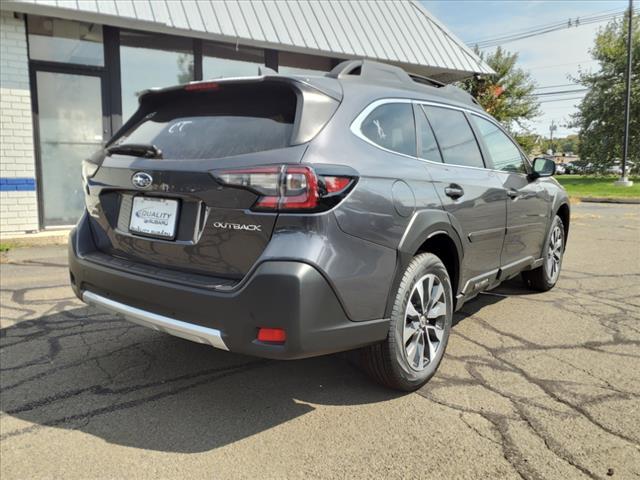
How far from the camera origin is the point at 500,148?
4.45 metres

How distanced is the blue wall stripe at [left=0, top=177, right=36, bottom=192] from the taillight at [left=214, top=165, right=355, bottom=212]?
294 inches

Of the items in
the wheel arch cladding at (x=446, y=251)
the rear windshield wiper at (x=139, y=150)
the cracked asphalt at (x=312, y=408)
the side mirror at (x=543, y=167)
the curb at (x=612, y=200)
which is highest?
the rear windshield wiper at (x=139, y=150)

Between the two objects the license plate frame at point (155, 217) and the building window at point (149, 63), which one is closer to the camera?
the license plate frame at point (155, 217)

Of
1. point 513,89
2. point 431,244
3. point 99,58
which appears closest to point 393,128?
point 431,244

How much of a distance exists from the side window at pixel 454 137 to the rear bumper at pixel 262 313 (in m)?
1.48

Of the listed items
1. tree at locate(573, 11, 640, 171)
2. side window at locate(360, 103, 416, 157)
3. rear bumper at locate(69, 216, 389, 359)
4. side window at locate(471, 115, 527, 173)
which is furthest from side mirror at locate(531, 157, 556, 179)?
tree at locate(573, 11, 640, 171)

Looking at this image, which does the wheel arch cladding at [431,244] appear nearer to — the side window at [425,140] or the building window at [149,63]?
the side window at [425,140]

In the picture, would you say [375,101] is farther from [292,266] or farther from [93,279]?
[93,279]

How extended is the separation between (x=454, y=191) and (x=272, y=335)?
5.44ft

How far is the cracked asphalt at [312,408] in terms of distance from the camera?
2396mm

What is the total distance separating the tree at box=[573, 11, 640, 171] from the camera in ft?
94.1

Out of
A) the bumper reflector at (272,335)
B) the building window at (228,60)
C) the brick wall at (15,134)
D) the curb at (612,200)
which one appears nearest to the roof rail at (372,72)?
the bumper reflector at (272,335)

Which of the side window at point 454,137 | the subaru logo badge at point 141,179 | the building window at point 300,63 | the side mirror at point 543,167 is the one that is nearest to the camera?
the subaru logo badge at point 141,179

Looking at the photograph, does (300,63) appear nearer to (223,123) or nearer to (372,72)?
(372,72)
